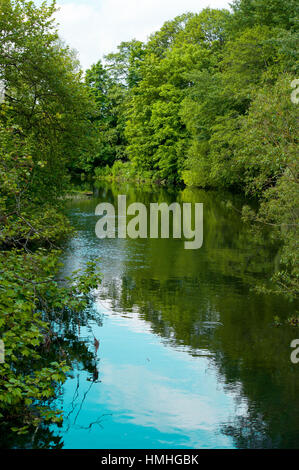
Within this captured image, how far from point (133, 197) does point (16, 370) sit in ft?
115

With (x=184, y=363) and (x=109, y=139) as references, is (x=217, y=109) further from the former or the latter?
(x=109, y=139)

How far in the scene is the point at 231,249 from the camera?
2320cm

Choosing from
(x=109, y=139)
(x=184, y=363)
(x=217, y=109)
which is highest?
(x=109, y=139)

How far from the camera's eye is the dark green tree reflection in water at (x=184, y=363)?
859 centimetres

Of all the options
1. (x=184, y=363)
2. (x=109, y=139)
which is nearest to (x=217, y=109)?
(x=184, y=363)

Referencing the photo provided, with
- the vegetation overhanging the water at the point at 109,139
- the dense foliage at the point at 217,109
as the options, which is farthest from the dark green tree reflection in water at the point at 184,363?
the dense foliage at the point at 217,109

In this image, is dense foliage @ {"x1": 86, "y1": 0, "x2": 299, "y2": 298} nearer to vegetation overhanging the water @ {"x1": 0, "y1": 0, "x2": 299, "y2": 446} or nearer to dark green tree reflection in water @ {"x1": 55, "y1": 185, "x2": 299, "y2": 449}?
vegetation overhanging the water @ {"x1": 0, "y1": 0, "x2": 299, "y2": 446}

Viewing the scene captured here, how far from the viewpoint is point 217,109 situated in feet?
131

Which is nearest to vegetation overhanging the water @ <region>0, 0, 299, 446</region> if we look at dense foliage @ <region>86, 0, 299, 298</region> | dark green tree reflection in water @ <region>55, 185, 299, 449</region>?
dense foliage @ <region>86, 0, 299, 298</region>

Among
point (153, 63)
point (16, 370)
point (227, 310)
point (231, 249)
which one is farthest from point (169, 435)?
point (153, 63)

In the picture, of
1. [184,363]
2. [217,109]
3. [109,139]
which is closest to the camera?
[184,363]

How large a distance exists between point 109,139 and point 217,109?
3282 cm

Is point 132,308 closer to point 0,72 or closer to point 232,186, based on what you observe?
point 0,72

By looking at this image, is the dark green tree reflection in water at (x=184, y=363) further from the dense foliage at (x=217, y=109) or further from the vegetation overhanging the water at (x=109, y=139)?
the dense foliage at (x=217, y=109)
